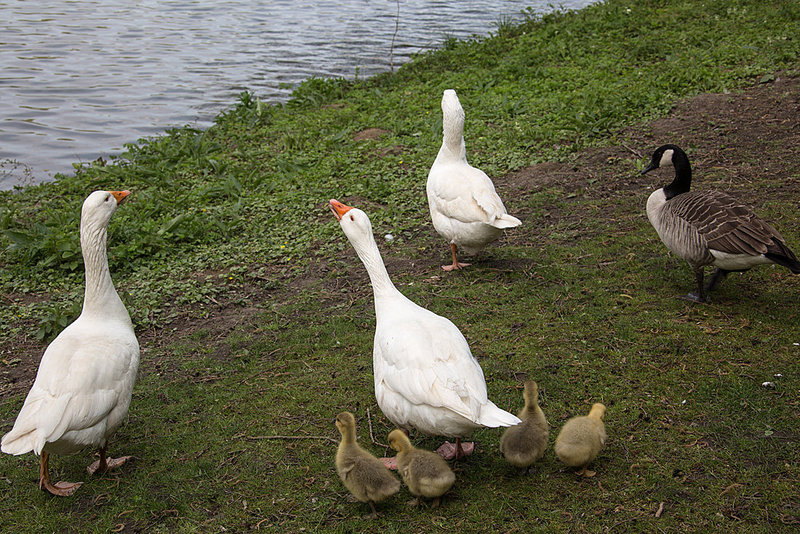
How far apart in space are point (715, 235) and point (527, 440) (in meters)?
2.80

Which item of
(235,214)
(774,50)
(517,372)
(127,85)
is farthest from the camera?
(127,85)

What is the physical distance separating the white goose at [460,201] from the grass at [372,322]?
18.1 inches

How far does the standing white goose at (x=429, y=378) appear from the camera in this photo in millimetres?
3998

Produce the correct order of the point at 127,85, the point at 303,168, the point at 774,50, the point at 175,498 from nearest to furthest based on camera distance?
the point at 175,498 → the point at 303,168 → the point at 774,50 → the point at 127,85

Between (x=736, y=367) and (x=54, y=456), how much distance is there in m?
5.08

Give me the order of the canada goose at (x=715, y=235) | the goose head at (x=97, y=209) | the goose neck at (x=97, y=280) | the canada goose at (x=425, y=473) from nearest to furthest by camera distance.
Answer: the canada goose at (x=425, y=473), the goose neck at (x=97, y=280), the goose head at (x=97, y=209), the canada goose at (x=715, y=235)

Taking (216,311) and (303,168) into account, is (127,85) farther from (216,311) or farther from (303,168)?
(216,311)

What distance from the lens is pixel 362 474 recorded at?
3.86m

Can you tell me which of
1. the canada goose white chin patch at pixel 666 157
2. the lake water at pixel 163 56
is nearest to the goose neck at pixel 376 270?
the canada goose white chin patch at pixel 666 157

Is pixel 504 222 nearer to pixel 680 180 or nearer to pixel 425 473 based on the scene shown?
pixel 680 180

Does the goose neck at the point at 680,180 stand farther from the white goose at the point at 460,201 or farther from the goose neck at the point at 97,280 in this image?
the goose neck at the point at 97,280

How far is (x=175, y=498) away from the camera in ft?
14.1

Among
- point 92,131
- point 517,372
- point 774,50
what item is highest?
point 774,50

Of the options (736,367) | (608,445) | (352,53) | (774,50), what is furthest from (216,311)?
(352,53)
